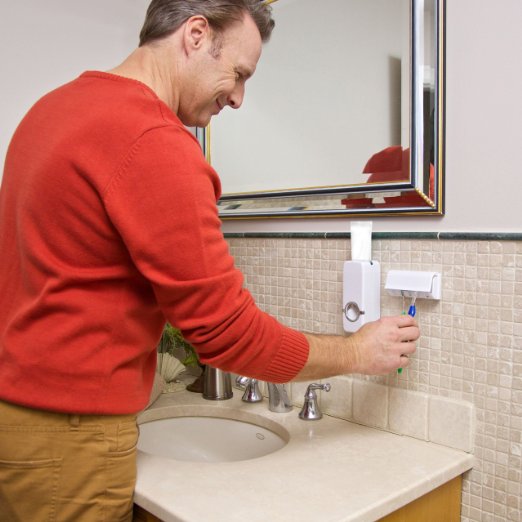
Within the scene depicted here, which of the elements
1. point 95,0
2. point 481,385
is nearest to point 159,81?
point 481,385

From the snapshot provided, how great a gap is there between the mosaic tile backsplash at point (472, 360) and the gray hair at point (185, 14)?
1.85ft

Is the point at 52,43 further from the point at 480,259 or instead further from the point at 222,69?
the point at 480,259

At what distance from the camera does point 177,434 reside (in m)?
1.52

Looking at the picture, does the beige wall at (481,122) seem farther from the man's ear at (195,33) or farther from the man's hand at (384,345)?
the man's ear at (195,33)

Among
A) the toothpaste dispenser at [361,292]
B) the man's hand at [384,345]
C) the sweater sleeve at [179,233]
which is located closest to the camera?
the sweater sleeve at [179,233]

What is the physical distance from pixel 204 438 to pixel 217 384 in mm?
140

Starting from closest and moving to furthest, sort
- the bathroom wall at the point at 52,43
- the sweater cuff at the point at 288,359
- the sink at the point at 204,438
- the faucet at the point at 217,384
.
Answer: the sweater cuff at the point at 288,359 < the sink at the point at 204,438 < the faucet at the point at 217,384 < the bathroom wall at the point at 52,43

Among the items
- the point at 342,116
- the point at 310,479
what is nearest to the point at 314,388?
the point at 310,479

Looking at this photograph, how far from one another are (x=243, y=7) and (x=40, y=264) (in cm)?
56

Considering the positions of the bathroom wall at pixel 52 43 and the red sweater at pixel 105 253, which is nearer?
the red sweater at pixel 105 253

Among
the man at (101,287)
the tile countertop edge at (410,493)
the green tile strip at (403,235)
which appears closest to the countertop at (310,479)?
the tile countertop edge at (410,493)

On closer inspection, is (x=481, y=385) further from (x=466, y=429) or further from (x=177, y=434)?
(x=177, y=434)

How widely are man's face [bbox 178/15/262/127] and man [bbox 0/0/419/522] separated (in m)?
0.05

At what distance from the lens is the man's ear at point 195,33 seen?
1010mm
